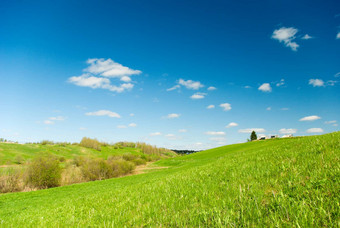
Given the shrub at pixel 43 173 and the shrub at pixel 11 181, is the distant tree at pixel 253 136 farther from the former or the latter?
the shrub at pixel 11 181

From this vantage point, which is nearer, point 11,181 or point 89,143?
point 11,181

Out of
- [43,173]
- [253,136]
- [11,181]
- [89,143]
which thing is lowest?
[11,181]

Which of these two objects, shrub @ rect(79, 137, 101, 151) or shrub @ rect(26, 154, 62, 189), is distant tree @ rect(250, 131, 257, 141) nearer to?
shrub @ rect(79, 137, 101, 151)

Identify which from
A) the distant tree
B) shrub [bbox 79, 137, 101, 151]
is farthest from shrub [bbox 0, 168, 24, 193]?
the distant tree

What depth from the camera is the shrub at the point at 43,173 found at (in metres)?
36.3

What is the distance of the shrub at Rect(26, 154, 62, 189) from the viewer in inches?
1431

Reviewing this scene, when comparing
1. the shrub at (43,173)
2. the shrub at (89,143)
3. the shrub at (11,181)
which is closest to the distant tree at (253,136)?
the shrub at (89,143)

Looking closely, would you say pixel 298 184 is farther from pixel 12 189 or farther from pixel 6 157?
pixel 6 157

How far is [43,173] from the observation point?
36.5 m

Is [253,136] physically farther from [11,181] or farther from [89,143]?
[11,181]

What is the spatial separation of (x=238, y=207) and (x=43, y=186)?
45074 mm

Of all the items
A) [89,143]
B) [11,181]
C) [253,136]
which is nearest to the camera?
[11,181]

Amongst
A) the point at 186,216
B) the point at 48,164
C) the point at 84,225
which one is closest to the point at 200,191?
the point at 186,216

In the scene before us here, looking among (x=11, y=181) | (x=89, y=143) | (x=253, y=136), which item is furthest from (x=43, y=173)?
(x=253, y=136)
